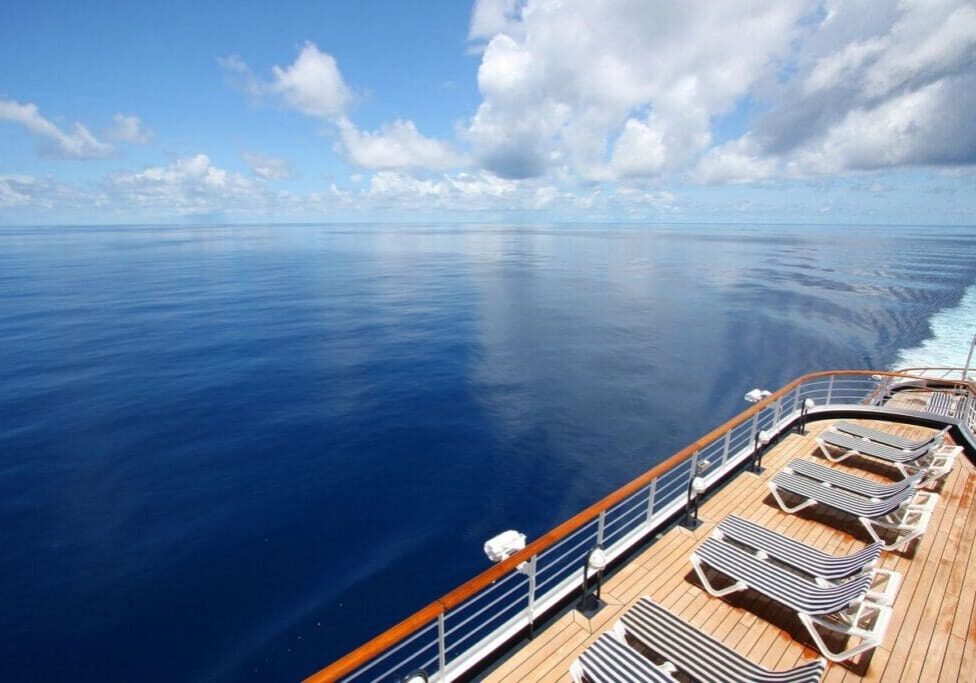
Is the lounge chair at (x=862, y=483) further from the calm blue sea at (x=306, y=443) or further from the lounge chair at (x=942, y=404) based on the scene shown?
the lounge chair at (x=942, y=404)

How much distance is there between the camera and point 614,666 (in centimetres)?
442

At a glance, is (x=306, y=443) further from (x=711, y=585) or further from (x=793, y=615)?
(x=793, y=615)

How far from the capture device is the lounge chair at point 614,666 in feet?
14.0

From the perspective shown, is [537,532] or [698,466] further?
[537,532]

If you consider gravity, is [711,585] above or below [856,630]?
below

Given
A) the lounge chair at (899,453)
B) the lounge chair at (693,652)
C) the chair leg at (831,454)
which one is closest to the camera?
the lounge chair at (693,652)

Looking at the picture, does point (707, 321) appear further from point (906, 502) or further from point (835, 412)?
point (906, 502)

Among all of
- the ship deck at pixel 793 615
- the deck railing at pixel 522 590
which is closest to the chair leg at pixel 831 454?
the deck railing at pixel 522 590

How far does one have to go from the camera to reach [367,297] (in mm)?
48406

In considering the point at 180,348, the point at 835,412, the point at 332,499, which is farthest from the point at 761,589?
the point at 180,348

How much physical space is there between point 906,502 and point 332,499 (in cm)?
1340

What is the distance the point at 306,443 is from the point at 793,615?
51.7 ft

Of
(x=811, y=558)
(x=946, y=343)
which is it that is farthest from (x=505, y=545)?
(x=946, y=343)

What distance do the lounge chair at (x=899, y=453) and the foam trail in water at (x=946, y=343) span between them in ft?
71.5
